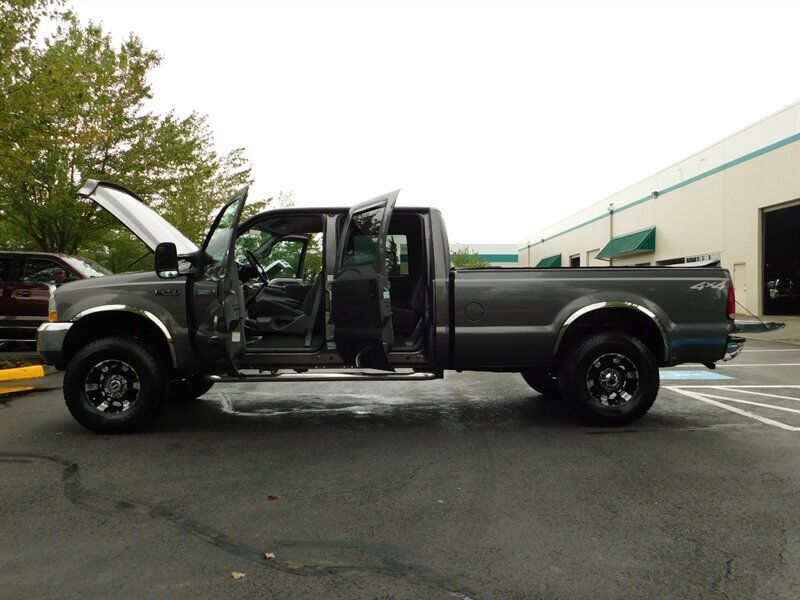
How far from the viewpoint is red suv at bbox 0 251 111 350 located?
36.1ft

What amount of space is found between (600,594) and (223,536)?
1.90 m

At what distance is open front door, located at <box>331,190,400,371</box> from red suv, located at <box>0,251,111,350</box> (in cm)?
787

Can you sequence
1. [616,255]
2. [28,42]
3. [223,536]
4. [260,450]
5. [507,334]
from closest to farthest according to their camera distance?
[223,536] → [260,450] → [507,334] → [28,42] → [616,255]

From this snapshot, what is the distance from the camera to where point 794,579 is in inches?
105

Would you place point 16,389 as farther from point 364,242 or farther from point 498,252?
point 498,252

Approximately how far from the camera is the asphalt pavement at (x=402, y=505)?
2.68 metres

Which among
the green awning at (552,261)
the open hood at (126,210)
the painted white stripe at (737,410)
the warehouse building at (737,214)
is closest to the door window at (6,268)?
the open hood at (126,210)

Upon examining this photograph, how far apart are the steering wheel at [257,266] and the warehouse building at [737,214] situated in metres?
18.3

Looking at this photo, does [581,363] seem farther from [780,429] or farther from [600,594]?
[600,594]

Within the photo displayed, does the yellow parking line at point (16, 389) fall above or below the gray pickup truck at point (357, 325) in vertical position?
below

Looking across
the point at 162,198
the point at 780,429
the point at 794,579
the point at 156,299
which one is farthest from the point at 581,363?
the point at 162,198

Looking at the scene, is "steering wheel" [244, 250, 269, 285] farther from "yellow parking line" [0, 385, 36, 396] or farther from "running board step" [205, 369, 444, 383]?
"yellow parking line" [0, 385, 36, 396]

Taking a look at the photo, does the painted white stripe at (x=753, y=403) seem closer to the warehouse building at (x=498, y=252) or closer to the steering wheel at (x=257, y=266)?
the steering wheel at (x=257, y=266)

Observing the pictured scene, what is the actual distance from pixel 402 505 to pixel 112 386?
320 cm
